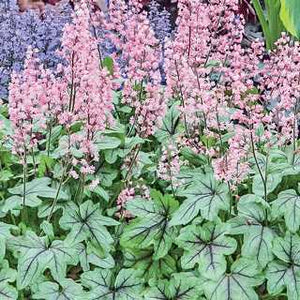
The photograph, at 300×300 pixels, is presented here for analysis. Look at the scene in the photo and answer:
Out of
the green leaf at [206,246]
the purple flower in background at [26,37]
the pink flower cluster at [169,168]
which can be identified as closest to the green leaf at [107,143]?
the pink flower cluster at [169,168]

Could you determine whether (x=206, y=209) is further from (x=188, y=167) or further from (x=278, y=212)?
(x=188, y=167)

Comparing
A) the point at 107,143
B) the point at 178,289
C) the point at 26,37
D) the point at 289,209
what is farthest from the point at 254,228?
the point at 26,37

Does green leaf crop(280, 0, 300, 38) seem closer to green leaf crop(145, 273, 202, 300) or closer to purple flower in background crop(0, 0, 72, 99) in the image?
green leaf crop(145, 273, 202, 300)

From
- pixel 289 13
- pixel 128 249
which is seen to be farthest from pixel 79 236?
pixel 289 13

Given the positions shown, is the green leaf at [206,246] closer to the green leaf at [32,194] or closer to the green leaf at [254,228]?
the green leaf at [254,228]

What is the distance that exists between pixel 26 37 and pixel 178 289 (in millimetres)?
2421

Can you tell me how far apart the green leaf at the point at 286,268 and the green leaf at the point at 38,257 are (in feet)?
1.71

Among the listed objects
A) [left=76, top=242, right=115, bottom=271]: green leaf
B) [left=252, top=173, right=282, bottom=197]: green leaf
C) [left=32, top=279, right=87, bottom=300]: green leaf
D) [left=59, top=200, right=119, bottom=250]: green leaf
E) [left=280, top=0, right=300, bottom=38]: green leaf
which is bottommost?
[left=32, top=279, right=87, bottom=300]: green leaf

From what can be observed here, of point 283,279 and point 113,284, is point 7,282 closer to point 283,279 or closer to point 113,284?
point 113,284

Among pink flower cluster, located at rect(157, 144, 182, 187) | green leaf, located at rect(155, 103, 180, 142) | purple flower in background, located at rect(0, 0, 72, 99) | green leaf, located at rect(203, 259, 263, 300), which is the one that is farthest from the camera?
purple flower in background, located at rect(0, 0, 72, 99)

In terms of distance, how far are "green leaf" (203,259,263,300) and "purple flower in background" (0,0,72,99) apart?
2.30m

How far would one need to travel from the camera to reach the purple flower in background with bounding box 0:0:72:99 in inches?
162

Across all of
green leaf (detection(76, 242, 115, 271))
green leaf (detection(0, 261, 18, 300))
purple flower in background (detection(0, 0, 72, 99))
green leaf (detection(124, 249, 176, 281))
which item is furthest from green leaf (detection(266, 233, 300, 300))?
purple flower in background (detection(0, 0, 72, 99))

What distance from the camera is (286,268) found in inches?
79.9
